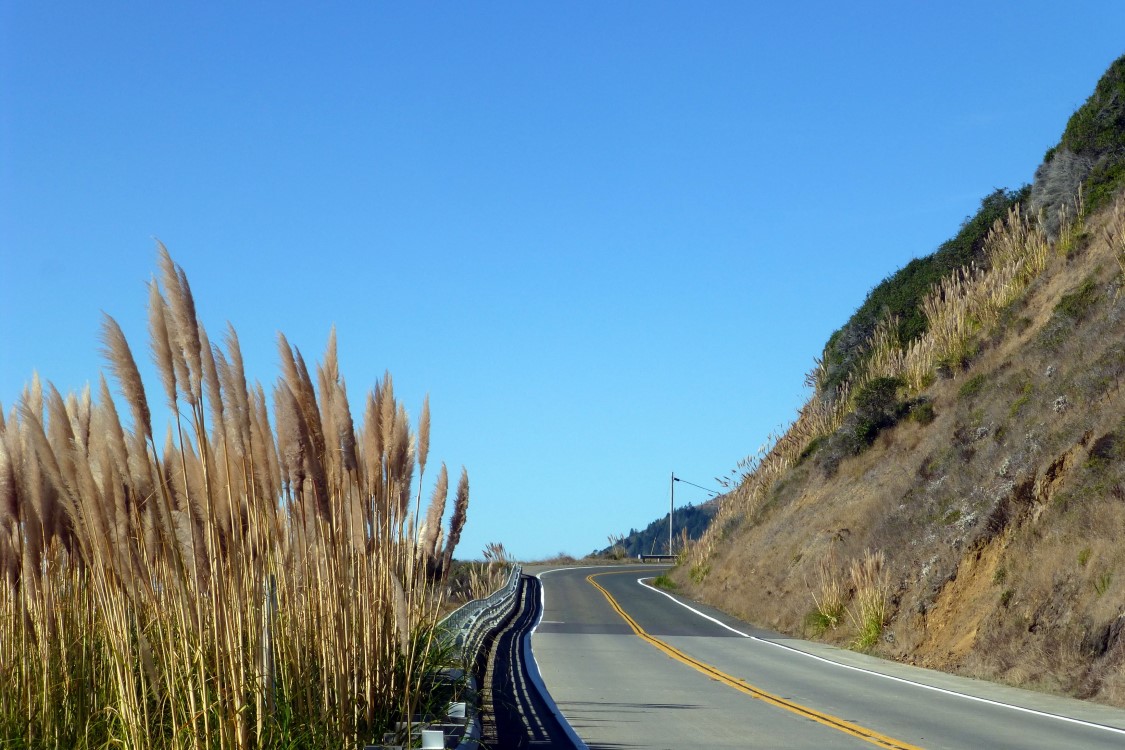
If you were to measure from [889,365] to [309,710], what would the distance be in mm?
36778

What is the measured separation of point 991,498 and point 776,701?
Result: 1053cm

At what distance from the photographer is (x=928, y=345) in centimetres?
3812

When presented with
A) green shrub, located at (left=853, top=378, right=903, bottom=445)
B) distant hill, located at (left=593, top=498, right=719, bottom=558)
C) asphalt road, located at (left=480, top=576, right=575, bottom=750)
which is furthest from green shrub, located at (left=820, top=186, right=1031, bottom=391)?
distant hill, located at (left=593, top=498, right=719, bottom=558)

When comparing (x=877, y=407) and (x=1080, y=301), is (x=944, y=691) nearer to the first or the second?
(x=1080, y=301)

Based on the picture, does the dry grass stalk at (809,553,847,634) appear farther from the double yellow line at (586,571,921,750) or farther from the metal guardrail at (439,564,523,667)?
the metal guardrail at (439,564,523,667)

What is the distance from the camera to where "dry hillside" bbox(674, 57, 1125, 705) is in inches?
734

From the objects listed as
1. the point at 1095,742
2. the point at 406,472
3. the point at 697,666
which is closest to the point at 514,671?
the point at 697,666

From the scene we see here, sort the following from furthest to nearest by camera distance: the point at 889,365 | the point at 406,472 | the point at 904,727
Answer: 1. the point at 889,365
2. the point at 904,727
3. the point at 406,472

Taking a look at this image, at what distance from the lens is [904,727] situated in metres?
12.5

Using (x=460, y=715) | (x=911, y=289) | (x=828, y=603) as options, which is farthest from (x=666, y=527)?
(x=460, y=715)

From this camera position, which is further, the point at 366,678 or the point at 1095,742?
the point at 1095,742

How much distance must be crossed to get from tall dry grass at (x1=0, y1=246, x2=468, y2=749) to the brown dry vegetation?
11.6 m

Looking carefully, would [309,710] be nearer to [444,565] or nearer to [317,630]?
[317,630]

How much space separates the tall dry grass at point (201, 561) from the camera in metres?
5.22
